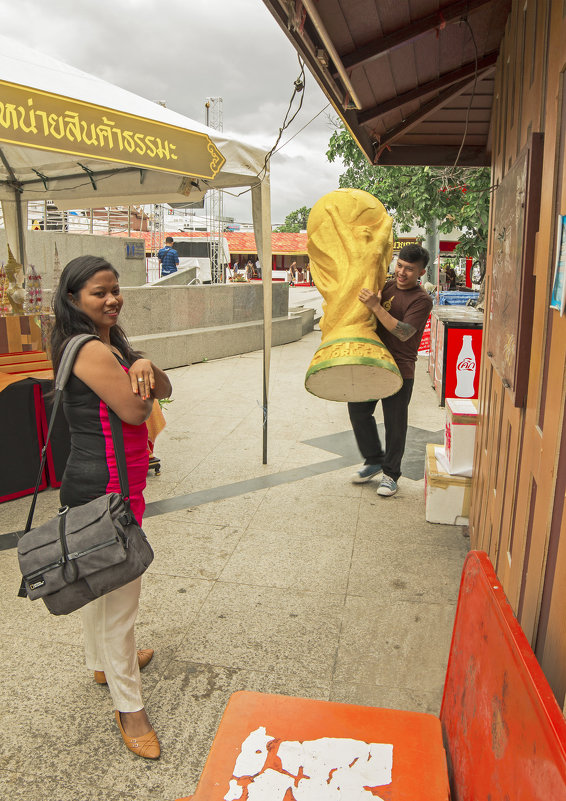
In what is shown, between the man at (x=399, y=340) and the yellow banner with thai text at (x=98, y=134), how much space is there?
1515 millimetres

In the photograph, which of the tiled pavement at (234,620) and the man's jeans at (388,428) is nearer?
the tiled pavement at (234,620)

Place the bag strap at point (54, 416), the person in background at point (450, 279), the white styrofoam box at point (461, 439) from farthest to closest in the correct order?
the person in background at point (450, 279)
the white styrofoam box at point (461, 439)
the bag strap at point (54, 416)

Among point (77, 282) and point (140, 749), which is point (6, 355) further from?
point (140, 749)

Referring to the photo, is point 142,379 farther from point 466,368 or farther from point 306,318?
point 306,318

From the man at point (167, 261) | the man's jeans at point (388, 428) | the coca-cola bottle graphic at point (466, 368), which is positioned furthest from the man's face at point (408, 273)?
the man at point (167, 261)

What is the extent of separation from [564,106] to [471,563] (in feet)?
3.95

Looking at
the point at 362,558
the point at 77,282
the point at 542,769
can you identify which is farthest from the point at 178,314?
the point at 542,769

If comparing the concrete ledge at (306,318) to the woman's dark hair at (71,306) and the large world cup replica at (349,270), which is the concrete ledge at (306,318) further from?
the woman's dark hair at (71,306)

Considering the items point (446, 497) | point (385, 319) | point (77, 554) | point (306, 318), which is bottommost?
point (446, 497)

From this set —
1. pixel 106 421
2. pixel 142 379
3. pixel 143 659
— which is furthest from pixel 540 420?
pixel 143 659

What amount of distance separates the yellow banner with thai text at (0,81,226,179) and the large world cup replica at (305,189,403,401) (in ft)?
3.75

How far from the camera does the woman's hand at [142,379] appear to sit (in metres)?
2.16

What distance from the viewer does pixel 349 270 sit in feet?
11.5

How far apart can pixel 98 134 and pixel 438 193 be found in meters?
9.39
